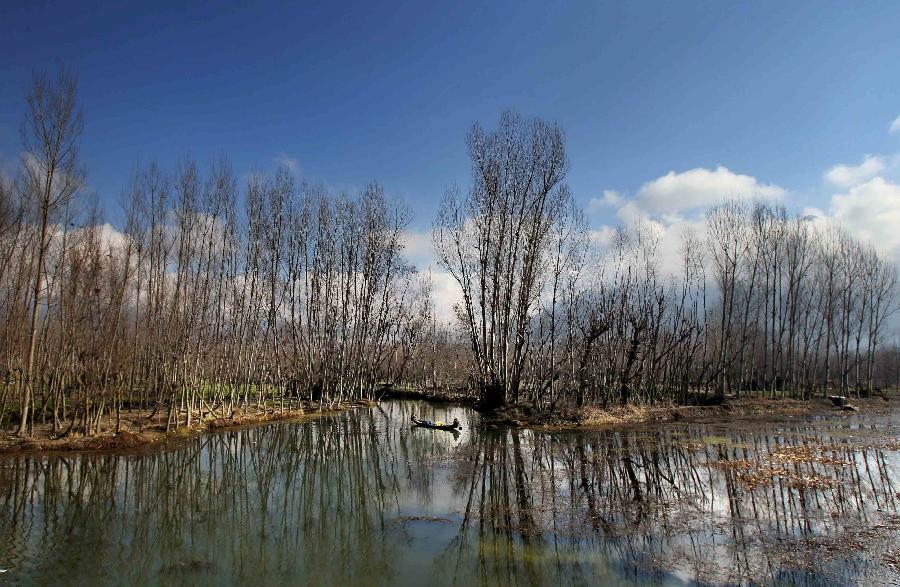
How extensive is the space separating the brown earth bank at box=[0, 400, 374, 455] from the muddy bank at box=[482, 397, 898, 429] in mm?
11227

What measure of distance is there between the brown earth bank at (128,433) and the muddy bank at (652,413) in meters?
11.2

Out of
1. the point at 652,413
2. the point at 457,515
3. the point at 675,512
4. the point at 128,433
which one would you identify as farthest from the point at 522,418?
the point at 128,433

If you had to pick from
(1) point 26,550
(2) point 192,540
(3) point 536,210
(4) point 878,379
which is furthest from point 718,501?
(4) point 878,379

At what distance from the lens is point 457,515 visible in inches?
376

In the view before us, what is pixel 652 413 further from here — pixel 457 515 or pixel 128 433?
pixel 128 433

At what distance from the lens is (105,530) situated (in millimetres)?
8773

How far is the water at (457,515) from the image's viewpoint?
689 centimetres

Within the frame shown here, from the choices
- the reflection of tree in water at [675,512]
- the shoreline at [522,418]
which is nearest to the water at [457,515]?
the reflection of tree in water at [675,512]

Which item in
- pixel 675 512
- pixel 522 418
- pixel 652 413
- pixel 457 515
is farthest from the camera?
pixel 652 413

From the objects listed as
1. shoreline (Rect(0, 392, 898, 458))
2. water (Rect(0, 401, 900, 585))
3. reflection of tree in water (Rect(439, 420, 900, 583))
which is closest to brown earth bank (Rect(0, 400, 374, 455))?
shoreline (Rect(0, 392, 898, 458))

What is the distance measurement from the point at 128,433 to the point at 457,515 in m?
13.0

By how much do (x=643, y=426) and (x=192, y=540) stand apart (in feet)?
63.8

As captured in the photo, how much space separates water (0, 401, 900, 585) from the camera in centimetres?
689

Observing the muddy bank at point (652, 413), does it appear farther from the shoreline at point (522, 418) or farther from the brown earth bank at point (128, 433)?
the brown earth bank at point (128, 433)
